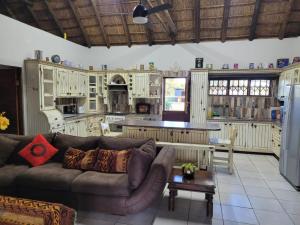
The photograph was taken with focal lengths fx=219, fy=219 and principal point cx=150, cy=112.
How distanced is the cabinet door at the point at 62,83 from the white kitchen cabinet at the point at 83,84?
26.9 inches

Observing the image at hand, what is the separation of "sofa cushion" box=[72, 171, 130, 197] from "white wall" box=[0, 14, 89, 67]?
358 cm

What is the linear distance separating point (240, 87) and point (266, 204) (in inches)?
159

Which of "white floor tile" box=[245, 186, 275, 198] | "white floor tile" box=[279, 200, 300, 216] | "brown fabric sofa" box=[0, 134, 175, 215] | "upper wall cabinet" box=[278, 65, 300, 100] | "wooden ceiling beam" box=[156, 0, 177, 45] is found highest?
"wooden ceiling beam" box=[156, 0, 177, 45]

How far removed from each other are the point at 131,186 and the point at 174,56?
5450 mm

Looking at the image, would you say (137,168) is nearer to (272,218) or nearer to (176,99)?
(272,218)

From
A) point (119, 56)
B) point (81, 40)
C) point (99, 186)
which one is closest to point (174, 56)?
point (119, 56)

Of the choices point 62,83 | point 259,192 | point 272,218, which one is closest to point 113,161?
point 272,218

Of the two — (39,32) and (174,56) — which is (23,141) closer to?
(39,32)

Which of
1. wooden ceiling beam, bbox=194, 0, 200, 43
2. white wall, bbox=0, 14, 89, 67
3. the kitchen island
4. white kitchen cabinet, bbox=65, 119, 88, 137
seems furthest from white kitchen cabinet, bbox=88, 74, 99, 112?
wooden ceiling beam, bbox=194, 0, 200, 43

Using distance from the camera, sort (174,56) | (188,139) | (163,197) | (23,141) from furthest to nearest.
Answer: (174,56), (188,139), (23,141), (163,197)

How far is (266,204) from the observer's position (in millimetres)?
3281

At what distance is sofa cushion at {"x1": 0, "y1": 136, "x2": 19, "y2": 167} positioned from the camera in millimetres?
3535

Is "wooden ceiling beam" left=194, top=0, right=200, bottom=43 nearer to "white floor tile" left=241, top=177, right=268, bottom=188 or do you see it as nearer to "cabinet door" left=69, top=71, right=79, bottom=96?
"cabinet door" left=69, top=71, right=79, bottom=96

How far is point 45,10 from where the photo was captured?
6.67 meters
